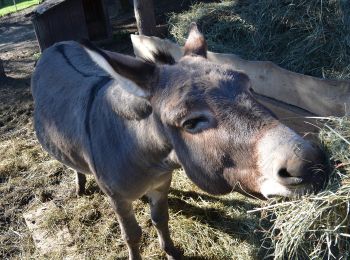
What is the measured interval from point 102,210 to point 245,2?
3.84m

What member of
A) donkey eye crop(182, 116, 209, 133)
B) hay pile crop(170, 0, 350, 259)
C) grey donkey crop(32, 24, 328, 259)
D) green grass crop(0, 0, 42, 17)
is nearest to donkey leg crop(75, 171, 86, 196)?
→ grey donkey crop(32, 24, 328, 259)

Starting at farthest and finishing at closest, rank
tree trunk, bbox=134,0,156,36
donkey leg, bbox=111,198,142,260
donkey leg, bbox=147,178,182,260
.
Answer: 1. tree trunk, bbox=134,0,156,36
2. donkey leg, bbox=147,178,182,260
3. donkey leg, bbox=111,198,142,260

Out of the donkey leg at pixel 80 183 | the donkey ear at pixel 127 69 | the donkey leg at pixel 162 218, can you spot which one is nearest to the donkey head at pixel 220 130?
the donkey ear at pixel 127 69

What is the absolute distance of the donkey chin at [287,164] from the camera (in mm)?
1716

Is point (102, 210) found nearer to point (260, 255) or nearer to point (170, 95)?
point (260, 255)

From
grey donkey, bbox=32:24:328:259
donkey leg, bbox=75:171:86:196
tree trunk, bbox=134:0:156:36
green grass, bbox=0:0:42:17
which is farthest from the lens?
green grass, bbox=0:0:42:17

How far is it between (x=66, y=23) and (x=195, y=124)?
21.0ft

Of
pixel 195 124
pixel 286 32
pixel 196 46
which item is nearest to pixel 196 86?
pixel 195 124

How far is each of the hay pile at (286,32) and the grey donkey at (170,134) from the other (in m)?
2.22

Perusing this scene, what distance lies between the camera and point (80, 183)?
432 cm

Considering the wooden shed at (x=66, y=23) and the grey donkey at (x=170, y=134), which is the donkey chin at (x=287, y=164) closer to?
the grey donkey at (x=170, y=134)

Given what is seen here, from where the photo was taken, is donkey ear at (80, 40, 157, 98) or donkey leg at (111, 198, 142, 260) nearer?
donkey ear at (80, 40, 157, 98)

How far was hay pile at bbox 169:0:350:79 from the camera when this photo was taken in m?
4.37

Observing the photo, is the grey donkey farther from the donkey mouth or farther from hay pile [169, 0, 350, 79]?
hay pile [169, 0, 350, 79]
